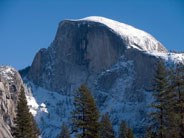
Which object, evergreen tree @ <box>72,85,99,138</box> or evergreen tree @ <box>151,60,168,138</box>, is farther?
evergreen tree @ <box>72,85,99,138</box>

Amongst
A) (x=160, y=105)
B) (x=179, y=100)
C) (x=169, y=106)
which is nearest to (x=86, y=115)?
(x=160, y=105)

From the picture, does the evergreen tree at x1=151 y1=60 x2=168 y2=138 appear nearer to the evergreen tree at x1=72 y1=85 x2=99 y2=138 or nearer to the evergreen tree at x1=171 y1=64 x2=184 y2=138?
the evergreen tree at x1=171 y1=64 x2=184 y2=138

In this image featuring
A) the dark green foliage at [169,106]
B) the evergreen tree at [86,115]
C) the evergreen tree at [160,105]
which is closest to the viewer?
the dark green foliage at [169,106]

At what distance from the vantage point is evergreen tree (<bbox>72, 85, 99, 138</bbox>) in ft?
171

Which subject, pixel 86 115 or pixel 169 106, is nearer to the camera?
pixel 169 106

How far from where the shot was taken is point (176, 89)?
4769 centimetres

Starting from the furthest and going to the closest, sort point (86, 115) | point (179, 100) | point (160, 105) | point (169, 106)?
point (86, 115) → point (169, 106) → point (160, 105) → point (179, 100)

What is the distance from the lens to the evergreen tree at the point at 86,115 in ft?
171

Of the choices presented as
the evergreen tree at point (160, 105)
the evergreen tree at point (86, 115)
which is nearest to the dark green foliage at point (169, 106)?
the evergreen tree at point (160, 105)

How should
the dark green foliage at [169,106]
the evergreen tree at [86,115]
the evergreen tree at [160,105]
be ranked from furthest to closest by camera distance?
1. the evergreen tree at [86,115]
2. the evergreen tree at [160,105]
3. the dark green foliage at [169,106]

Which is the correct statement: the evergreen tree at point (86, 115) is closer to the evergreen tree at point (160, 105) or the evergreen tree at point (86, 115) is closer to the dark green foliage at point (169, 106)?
the dark green foliage at point (169, 106)

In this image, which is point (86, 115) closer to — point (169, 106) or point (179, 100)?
point (169, 106)

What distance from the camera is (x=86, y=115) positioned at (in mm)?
52281

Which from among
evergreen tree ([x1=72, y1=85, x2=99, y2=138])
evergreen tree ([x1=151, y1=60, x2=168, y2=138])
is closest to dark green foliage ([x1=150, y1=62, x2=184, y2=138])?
evergreen tree ([x1=151, y1=60, x2=168, y2=138])
